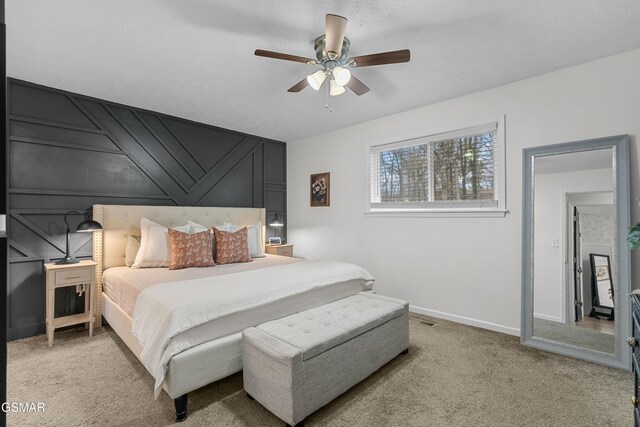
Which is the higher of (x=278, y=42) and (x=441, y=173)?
(x=278, y=42)

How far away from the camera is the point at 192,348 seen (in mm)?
1869

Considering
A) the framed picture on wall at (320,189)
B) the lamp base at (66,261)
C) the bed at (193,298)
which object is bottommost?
the bed at (193,298)

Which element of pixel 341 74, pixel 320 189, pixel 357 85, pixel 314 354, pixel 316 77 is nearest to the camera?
pixel 314 354

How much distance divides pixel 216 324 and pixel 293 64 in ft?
7.01

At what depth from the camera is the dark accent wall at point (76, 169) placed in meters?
2.88

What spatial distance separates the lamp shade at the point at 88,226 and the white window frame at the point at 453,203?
3032 mm

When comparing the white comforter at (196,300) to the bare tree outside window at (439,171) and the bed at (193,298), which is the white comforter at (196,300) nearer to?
the bed at (193,298)

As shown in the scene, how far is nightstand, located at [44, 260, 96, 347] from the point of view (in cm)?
272

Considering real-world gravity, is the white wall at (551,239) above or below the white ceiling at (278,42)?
below

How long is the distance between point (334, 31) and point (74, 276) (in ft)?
10.1

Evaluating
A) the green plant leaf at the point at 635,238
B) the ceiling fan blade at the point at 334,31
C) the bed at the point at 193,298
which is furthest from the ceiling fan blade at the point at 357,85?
the green plant leaf at the point at 635,238

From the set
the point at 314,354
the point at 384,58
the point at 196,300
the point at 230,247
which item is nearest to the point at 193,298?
the point at 196,300

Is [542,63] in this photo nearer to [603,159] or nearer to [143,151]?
[603,159]

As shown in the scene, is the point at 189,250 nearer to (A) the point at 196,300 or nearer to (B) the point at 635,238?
(A) the point at 196,300
